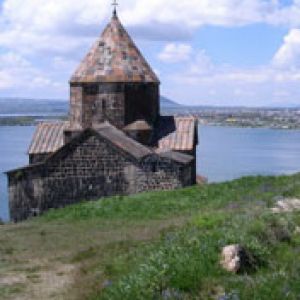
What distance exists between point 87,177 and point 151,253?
10598 mm

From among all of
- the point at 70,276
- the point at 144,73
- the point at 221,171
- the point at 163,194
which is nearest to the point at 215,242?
the point at 70,276

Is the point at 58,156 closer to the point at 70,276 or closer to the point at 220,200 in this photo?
the point at 220,200

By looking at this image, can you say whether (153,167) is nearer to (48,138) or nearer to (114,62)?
(114,62)

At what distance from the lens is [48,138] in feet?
65.3

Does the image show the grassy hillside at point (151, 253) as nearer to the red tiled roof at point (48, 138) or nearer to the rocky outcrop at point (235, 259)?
the rocky outcrop at point (235, 259)

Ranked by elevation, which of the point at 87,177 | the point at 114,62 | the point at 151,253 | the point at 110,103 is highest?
the point at 114,62

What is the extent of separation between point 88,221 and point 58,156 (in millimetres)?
4731

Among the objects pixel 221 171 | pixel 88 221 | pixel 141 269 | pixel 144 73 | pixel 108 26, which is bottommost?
pixel 221 171

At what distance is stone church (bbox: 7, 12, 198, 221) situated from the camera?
1725 cm

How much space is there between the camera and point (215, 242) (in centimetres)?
666

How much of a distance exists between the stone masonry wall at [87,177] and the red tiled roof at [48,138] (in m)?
2.16

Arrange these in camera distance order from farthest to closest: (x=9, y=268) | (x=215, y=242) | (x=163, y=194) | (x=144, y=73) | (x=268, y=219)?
(x=144, y=73), (x=163, y=194), (x=9, y=268), (x=268, y=219), (x=215, y=242)

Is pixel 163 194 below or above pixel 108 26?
below

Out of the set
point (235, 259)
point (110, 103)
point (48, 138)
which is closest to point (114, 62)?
point (110, 103)
